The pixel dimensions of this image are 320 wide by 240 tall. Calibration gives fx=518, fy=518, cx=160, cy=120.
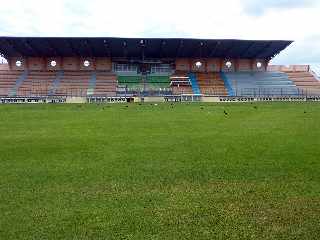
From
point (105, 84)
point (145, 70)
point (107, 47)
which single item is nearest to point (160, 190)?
point (107, 47)

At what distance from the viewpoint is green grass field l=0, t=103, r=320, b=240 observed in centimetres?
599

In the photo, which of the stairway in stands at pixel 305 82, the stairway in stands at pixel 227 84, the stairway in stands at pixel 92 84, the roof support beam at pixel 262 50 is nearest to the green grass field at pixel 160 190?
the stairway in stands at pixel 92 84

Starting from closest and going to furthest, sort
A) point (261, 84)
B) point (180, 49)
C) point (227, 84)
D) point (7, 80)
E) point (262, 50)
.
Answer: point (180, 49)
point (7, 80)
point (262, 50)
point (227, 84)
point (261, 84)

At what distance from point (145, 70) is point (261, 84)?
17.2 metres

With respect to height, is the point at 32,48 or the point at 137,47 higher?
the point at 32,48

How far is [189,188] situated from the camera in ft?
27.1

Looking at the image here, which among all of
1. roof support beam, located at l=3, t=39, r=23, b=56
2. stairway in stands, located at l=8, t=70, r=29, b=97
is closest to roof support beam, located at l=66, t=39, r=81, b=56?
roof support beam, located at l=3, t=39, r=23, b=56

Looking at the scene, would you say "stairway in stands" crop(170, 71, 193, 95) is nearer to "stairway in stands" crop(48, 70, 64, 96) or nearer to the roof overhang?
the roof overhang

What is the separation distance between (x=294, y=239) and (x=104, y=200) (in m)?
2.89

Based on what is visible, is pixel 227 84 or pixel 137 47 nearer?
pixel 137 47

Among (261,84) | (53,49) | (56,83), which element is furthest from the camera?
(261,84)

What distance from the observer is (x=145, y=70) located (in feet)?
255

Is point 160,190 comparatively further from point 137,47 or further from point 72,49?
point 72,49

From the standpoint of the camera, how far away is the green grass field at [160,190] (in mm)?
5992
